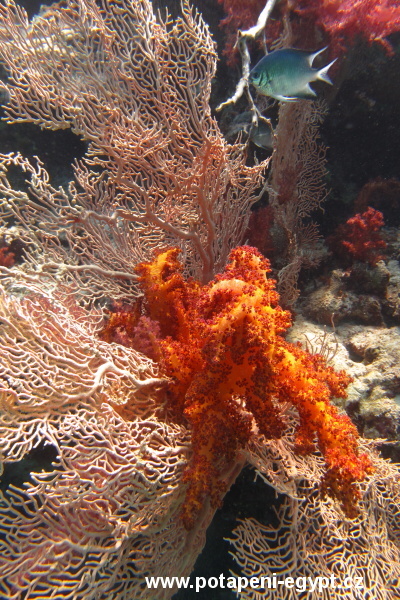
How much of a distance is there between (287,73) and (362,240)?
2084 mm

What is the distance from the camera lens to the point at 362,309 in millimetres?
3508

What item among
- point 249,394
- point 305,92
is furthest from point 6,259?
point 249,394

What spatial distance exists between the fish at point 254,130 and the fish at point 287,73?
2.50 ft

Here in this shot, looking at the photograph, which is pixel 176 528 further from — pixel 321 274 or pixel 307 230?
pixel 307 230

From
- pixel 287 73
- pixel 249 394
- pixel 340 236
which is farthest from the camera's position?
pixel 340 236

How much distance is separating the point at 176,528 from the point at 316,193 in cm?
438

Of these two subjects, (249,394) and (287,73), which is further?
(287,73)

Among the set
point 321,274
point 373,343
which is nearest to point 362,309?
point 373,343

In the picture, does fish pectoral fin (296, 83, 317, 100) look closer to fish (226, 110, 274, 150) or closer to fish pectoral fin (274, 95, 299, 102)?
fish pectoral fin (274, 95, 299, 102)

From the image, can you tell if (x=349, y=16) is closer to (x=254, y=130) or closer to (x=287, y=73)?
(x=254, y=130)

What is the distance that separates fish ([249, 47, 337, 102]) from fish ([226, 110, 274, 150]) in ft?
2.50

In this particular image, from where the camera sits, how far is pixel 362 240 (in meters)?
3.90

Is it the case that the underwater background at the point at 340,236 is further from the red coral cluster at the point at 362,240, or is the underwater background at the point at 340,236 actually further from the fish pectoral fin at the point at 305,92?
the fish pectoral fin at the point at 305,92

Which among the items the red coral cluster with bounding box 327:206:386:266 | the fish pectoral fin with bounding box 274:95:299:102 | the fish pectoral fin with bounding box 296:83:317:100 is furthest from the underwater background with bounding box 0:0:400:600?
the fish pectoral fin with bounding box 296:83:317:100
